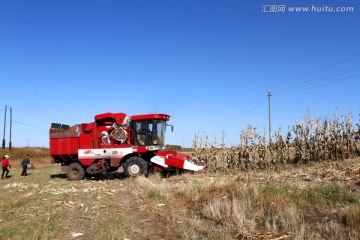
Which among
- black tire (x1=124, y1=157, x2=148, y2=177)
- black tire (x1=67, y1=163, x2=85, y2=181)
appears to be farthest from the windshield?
black tire (x1=67, y1=163, x2=85, y2=181)

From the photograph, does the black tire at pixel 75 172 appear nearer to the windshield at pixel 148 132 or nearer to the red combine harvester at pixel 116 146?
the red combine harvester at pixel 116 146

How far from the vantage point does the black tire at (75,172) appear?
56.3 ft

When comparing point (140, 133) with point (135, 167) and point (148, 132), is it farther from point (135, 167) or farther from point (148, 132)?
point (135, 167)

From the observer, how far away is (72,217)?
311 inches

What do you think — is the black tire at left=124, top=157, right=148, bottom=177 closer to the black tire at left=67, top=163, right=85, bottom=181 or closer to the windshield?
the windshield

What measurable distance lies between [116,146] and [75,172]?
2.86m

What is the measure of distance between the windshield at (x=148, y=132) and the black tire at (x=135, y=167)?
980 mm

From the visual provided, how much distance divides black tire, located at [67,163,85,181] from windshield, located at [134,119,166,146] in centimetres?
339

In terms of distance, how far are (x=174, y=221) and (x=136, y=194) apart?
3.77 m

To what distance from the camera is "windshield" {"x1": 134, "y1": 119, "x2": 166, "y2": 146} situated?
16219 millimetres

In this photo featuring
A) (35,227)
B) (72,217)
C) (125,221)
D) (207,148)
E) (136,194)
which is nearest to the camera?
(35,227)

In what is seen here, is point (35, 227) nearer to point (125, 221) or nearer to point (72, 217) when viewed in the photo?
point (72, 217)

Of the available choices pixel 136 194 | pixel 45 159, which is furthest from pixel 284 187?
pixel 45 159

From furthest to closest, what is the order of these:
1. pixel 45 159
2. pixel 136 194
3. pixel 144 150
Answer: pixel 45 159 → pixel 144 150 → pixel 136 194
